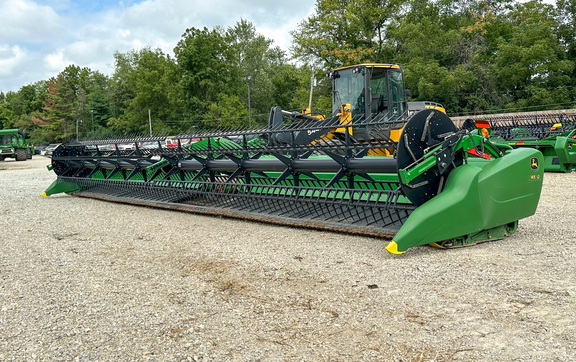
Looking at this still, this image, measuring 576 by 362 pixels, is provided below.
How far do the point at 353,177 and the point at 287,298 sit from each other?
2511 mm

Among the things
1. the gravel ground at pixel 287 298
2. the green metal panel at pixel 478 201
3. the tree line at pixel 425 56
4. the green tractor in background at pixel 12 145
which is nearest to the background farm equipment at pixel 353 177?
the green metal panel at pixel 478 201

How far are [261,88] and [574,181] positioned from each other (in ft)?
152

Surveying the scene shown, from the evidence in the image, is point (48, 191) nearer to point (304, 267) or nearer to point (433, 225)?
point (304, 267)

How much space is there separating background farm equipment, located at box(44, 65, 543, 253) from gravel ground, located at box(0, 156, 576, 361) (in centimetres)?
28

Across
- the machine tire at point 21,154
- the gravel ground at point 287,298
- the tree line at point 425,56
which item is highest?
the tree line at point 425,56

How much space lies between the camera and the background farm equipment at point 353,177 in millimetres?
4473

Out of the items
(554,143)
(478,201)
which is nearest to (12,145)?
(554,143)

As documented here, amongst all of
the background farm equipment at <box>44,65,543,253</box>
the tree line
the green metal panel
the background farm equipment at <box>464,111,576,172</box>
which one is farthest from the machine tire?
the green metal panel

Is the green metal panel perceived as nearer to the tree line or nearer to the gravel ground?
the gravel ground

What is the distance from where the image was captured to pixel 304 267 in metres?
4.36

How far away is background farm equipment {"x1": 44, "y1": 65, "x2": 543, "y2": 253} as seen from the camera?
4.47 metres

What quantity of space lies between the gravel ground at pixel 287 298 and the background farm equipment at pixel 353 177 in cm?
28

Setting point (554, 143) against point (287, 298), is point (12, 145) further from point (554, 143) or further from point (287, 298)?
point (287, 298)

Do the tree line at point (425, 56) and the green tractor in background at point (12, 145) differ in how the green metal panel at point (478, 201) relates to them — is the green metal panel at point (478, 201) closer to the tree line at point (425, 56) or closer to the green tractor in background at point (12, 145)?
the tree line at point (425, 56)
